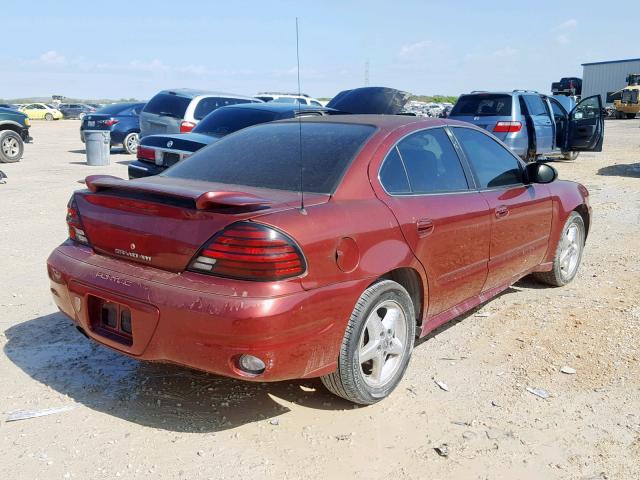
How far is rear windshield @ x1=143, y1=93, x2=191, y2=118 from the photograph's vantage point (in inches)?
492

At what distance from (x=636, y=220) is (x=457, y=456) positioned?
6.92m

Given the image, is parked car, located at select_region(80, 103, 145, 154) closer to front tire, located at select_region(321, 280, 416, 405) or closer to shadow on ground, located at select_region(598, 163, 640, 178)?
shadow on ground, located at select_region(598, 163, 640, 178)

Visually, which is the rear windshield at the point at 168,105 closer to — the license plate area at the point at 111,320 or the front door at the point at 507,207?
the front door at the point at 507,207

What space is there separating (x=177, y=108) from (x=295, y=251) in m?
10.5

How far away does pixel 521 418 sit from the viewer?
3.28 meters

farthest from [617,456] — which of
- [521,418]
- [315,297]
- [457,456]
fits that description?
[315,297]

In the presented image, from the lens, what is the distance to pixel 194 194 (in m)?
2.94

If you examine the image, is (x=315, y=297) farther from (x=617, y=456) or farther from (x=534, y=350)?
(x=534, y=350)

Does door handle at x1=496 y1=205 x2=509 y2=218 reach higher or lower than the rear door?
lower

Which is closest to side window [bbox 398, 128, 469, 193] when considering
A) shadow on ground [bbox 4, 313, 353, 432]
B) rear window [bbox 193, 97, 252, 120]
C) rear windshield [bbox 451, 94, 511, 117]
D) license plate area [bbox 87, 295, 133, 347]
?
shadow on ground [bbox 4, 313, 353, 432]

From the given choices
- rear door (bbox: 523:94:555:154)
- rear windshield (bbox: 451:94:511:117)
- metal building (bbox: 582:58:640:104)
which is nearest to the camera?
rear windshield (bbox: 451:94:511:117)

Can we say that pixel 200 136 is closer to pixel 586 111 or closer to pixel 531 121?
pixel 531 121

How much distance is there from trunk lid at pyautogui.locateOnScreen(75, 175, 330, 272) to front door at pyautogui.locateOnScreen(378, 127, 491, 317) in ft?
1.99

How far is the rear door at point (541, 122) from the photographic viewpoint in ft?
44.4
